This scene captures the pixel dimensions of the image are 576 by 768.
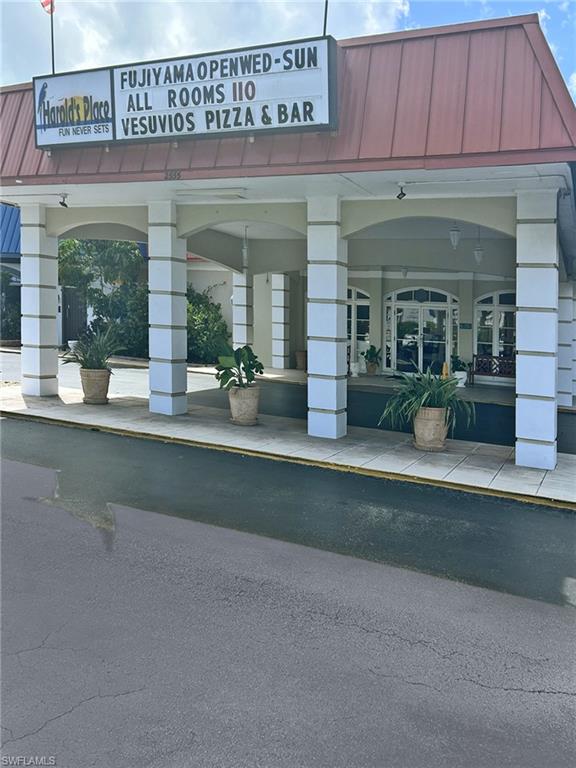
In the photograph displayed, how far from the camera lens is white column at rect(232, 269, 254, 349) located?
2264cm

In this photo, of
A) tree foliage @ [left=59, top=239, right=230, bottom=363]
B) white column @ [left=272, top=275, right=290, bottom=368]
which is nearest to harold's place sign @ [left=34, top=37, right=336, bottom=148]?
white column @ [left=272, top=275, right=290, bottom=368]

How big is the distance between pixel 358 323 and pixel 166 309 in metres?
12.3

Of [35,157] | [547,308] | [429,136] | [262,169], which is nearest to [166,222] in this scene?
[35,157]

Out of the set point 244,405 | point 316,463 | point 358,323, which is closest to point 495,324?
point 358,323

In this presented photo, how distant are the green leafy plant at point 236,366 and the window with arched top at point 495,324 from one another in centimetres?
1189

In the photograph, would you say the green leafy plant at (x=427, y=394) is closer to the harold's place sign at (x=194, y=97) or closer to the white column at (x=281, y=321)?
the harold's place sign at (x=194, y=97)

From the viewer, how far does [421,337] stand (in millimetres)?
24078

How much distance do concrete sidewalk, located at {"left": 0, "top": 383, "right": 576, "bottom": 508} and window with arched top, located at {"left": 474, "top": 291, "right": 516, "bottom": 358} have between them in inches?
432

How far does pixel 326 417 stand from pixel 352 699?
27.3 feet

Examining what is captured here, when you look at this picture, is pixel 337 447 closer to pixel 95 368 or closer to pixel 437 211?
pixel 437 211

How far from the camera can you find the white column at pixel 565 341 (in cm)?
1889

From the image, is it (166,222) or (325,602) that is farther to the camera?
(166,222)

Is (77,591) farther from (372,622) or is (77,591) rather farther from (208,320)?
(208,320)

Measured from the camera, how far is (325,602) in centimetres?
557
